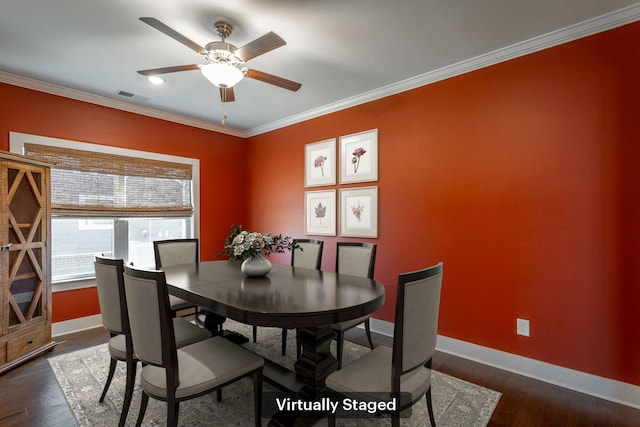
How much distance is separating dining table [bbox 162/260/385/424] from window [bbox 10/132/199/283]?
174cm

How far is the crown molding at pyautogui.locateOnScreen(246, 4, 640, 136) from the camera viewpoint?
2084 mm

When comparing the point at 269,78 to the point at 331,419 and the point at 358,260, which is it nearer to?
the point at 358,260

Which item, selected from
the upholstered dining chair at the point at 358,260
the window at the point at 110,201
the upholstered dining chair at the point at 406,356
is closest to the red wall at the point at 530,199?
the upholstered dining chair at the point at 358,260

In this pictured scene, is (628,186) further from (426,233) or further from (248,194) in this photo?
(248,194)

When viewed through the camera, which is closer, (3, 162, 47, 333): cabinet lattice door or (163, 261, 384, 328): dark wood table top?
(163, 261, 384, 328): dark wood table top

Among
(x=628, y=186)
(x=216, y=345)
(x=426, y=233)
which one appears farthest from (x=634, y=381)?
(x=216, y=345)

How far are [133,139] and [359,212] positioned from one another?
9.48 feet

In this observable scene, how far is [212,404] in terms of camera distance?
2047 millimetres

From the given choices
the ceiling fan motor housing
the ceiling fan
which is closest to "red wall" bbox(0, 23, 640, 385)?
the ceiling fan

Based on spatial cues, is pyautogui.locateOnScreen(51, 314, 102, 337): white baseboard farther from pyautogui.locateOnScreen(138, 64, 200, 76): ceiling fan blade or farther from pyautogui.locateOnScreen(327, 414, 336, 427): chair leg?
pyautogui.locateOnScreen(327, 414, 336, 427): chair leg

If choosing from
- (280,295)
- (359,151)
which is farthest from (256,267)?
(359,151)

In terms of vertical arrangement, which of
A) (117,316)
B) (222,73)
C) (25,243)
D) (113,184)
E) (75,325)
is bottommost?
(75,325)

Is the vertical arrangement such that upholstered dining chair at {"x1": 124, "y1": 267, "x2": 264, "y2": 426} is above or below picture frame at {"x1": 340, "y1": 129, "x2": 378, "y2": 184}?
below

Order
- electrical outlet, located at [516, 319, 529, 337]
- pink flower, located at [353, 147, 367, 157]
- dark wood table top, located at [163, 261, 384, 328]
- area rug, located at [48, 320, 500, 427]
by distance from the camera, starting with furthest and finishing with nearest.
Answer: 1. pink flower, located at [353, 147, 367, 157]
2. electrical outlet, located at [516, 319, 529, 337]
3. area rug, located at [48, 320, 500, 427]
4. dark wood table top, located at [163, 261, 384, 328]
